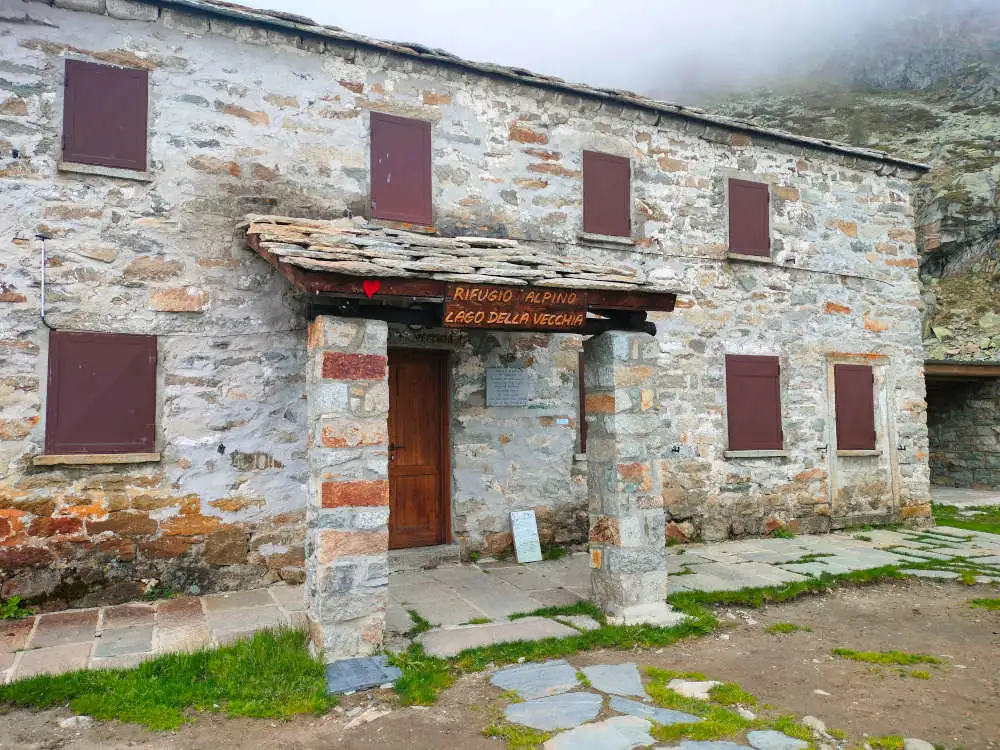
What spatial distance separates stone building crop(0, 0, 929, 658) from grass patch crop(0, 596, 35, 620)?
0.08 m

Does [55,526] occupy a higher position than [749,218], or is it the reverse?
[749,218]

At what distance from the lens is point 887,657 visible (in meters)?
4.42

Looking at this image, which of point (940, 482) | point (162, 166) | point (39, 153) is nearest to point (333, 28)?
point (162, 166)

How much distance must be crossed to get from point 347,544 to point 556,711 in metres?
1.59

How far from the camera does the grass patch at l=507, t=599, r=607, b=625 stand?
5109mm

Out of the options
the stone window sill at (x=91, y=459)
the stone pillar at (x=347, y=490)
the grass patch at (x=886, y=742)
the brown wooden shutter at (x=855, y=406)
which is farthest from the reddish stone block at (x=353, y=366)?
the brown wooden shutter at (x=855, y=406)

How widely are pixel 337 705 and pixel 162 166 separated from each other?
455cm

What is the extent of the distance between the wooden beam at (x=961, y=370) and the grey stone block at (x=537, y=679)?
10067 mm

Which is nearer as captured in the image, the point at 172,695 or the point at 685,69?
the point at 172,695

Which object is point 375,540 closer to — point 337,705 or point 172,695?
point 337,705

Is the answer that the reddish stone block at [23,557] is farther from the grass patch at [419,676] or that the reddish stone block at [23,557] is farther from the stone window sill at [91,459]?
the grass patch at [419,676]

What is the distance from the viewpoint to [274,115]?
20.4 ft

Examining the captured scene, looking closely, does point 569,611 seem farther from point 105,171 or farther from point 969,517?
point 969,517

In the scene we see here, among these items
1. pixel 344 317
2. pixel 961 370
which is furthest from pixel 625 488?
pixel 961 370
